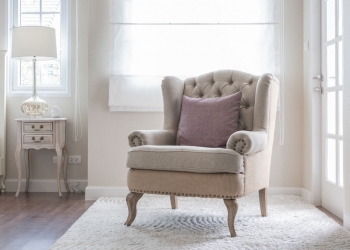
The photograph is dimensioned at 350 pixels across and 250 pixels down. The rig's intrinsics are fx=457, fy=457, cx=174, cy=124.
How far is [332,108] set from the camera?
3.24m

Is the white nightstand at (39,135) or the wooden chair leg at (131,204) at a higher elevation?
the white nightstand at (39,135)

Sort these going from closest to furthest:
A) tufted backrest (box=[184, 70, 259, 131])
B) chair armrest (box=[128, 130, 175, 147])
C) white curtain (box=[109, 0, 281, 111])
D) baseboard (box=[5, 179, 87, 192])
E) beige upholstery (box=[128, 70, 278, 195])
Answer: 1. beige upholstery (box=[128, 70, 278, 195])
2. chair armrest (box=[128, 130, 175, 147])
3. tufted backrest (box=[184, 70, 259, 131])
4. white curtain (box=[109, 0, 281, 111])
5. baseboard (box=[5, 179, 87, 192])

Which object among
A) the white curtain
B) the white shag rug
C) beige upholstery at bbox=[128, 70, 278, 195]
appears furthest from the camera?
the white curtain

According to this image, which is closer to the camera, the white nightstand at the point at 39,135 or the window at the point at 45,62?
the white nightstand at the point at 39,135

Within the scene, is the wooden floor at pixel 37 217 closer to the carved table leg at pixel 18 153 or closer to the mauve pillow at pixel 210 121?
the carved table leg at pixel 18 153

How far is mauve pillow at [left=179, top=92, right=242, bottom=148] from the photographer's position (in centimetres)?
295

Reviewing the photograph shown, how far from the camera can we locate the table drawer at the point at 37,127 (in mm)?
3826

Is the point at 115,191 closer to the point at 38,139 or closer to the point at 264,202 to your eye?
the point at 38,139

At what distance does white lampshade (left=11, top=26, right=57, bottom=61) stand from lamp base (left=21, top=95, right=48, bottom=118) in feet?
1.27

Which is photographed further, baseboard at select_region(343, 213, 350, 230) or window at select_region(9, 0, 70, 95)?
window at select_region(9, 0, 70, 95)

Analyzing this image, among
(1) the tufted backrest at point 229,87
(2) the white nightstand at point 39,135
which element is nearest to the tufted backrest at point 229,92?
(1) the tufted backrest at point 229,87

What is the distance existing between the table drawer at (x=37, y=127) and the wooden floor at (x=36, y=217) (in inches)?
22.0

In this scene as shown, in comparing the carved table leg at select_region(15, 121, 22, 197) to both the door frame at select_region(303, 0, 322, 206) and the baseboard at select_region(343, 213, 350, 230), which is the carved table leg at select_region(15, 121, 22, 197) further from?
the baseboard at select_region(343, 213, 350, 230)

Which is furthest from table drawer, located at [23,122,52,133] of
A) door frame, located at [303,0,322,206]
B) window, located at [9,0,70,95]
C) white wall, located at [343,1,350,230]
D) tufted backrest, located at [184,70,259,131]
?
white wall, located at [343,1,350,230]
